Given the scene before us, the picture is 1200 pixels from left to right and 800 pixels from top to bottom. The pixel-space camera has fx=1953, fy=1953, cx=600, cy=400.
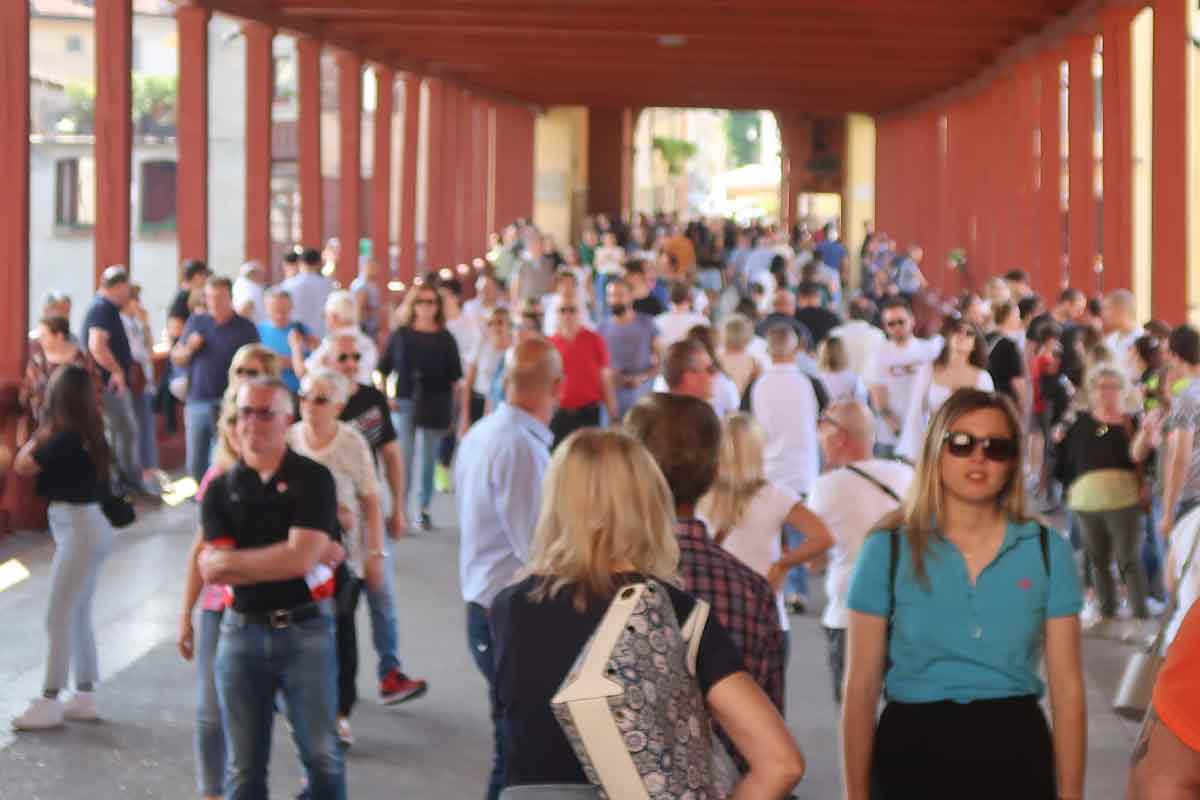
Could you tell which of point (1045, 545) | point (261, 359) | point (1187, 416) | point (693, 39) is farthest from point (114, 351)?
point (693, 39)

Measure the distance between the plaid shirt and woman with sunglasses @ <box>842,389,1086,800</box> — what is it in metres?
0.33

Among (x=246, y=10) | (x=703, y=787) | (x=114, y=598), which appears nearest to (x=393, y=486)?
(x=114, y=598)

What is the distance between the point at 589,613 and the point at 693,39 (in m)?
22.8

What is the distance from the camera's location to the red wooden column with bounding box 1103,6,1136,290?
56.7ft

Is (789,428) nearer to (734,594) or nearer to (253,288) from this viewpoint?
(734,594)

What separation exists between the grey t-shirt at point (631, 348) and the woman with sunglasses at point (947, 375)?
3056 mm

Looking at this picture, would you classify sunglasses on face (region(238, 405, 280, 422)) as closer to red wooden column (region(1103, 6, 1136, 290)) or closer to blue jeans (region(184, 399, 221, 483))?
blue jeans (region(184, 399, 221, 483))

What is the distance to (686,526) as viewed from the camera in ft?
Answer: 14.8

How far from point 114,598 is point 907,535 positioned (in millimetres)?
7043

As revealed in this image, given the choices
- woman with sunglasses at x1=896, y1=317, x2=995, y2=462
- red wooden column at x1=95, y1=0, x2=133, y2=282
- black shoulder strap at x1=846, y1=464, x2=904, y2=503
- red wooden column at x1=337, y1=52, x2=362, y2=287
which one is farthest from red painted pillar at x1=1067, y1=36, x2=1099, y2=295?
black shoulder strap at x1=846, y1=464, x2=904, y2=503

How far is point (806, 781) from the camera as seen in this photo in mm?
6980

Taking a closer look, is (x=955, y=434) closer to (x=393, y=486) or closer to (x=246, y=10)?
(x=393, y=486)

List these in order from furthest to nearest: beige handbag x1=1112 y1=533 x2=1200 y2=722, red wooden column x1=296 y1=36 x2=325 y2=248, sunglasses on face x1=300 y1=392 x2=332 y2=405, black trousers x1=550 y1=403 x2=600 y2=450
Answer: red wooden column x1=296 y1=36 x2=325 y2=248
black trousers x1=550 y1=403 x2=600 y2=450
sunglasses on face x1=300 y1=392 x2=332 y2=405
beige handbag x1=1112 y1=533 x2=1200 y2=722

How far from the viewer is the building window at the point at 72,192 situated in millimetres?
62094
